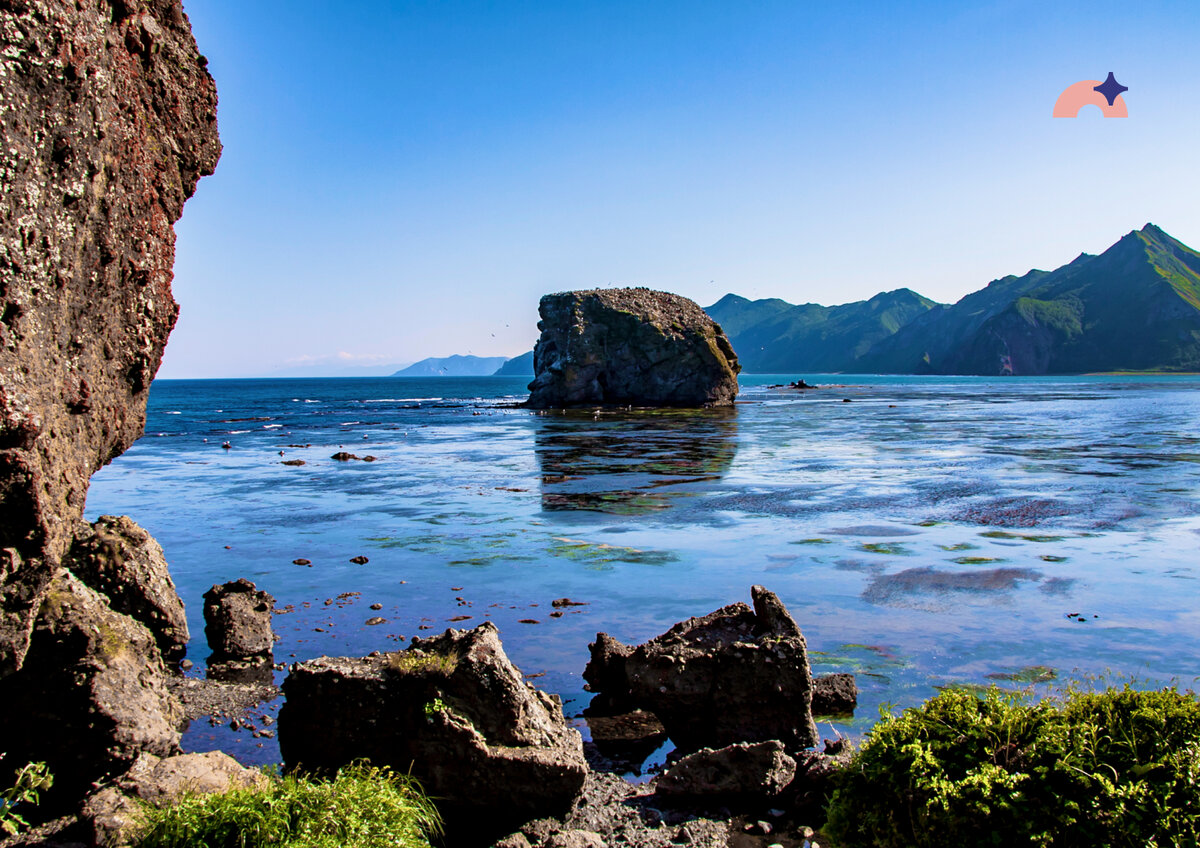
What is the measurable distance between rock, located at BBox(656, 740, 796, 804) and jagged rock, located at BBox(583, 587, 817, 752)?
990 millimetres

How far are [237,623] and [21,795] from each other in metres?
4.66

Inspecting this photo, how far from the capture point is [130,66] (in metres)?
8.88

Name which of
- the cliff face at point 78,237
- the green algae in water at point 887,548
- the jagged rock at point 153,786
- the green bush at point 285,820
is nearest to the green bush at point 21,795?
the jagged rock at point 153,786

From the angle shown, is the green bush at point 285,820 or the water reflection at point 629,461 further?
the water reflection at point 629,461

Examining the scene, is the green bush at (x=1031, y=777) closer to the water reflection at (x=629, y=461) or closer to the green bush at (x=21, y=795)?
the green bush at (x=21, y=795)

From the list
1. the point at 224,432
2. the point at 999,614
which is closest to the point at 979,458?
the point at 999,614

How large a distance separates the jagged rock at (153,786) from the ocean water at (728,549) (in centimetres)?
164

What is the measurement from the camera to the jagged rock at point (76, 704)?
22.7ft

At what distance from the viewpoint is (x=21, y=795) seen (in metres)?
6.35

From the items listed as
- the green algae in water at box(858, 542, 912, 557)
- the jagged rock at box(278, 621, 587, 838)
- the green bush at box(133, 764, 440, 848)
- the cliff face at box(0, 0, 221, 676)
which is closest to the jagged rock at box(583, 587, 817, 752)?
the jagged rock at box(278, 621, 587, 838)

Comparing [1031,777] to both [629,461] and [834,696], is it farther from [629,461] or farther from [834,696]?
[629,461]

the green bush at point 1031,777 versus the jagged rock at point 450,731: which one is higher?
the green bush at point 1031,777

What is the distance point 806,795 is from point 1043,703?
2374 millimetres

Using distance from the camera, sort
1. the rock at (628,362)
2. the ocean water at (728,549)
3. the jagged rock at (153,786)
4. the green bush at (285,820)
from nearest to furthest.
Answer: the green bush at (285,820), the jagged rock at (153,786), the ocean water at (728,549), the rock at (628,362)
